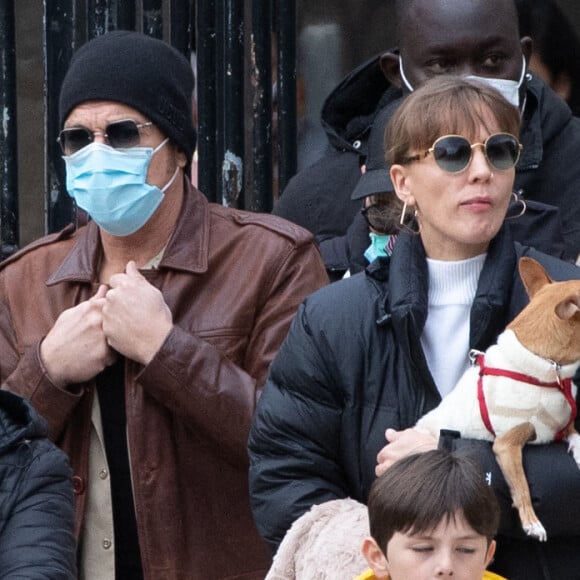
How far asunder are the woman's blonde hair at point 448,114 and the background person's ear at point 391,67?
973mm

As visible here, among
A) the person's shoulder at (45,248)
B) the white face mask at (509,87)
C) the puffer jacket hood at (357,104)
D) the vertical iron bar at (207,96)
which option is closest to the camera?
the white face mask at (509,87)

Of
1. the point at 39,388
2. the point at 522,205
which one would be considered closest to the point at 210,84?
the point at 39,388

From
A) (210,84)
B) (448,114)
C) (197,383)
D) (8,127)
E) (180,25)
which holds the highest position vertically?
(448,114)

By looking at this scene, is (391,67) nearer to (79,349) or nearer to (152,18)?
(152,18)

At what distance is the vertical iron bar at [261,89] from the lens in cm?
531

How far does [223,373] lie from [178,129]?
2.19 ft

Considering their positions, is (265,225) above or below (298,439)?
above

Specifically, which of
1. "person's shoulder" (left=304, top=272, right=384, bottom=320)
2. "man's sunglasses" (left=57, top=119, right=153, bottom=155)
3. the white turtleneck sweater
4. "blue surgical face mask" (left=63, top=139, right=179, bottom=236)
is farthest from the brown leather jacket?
the white turtleneck sweater

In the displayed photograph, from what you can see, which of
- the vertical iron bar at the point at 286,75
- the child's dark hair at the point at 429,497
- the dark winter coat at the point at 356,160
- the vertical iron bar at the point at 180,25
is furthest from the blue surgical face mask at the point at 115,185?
the child's dark hair at the point at 429,497

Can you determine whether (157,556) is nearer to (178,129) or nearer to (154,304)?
(154,304)

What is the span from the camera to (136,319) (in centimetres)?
416

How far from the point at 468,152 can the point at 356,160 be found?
51.6 inches

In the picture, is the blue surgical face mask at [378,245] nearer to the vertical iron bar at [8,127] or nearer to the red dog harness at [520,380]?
the red dog harness at [520,380]

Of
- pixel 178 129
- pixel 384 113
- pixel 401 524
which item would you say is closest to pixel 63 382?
pixel 178 129
